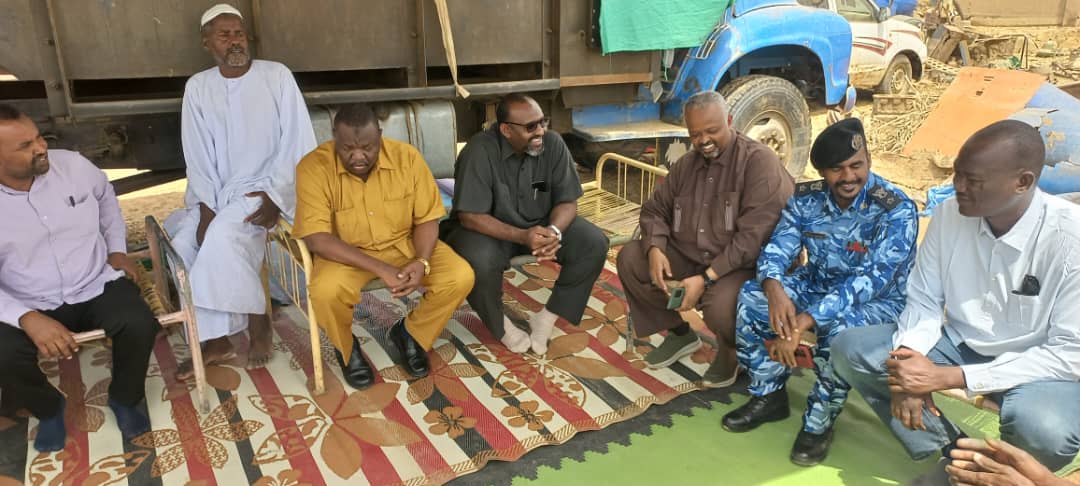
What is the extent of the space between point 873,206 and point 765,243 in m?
0.45

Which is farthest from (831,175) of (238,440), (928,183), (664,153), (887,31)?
(887,31)

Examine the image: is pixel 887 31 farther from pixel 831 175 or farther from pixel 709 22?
pixel 831 175

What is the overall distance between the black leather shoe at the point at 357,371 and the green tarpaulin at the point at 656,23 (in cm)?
251

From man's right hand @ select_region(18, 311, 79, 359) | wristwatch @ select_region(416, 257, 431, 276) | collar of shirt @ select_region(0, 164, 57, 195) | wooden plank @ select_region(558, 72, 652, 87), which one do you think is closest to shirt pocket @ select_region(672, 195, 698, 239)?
wristwatch @ select_region(416, 257, 431, 276)

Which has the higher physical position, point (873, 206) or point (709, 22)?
point (709, 22)

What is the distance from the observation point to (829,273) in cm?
264

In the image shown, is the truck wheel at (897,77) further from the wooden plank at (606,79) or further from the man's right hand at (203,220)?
the man's right hand at (203,220)

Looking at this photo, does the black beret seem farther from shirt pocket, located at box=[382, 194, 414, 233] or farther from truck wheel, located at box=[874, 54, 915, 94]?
truck wheel, located at box=[874, 54, 915, 94]

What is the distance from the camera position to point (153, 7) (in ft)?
11.1

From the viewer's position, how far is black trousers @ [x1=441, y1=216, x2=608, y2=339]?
10.5 feet

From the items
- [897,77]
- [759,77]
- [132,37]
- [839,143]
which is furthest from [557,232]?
[897,77]

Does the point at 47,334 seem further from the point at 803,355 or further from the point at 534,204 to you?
the point at 803,355

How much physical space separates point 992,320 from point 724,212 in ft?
3.34

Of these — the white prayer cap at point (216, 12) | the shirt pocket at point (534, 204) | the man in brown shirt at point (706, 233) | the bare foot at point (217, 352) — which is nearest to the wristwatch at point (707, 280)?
the man in brown shirt at point (706, 233)
